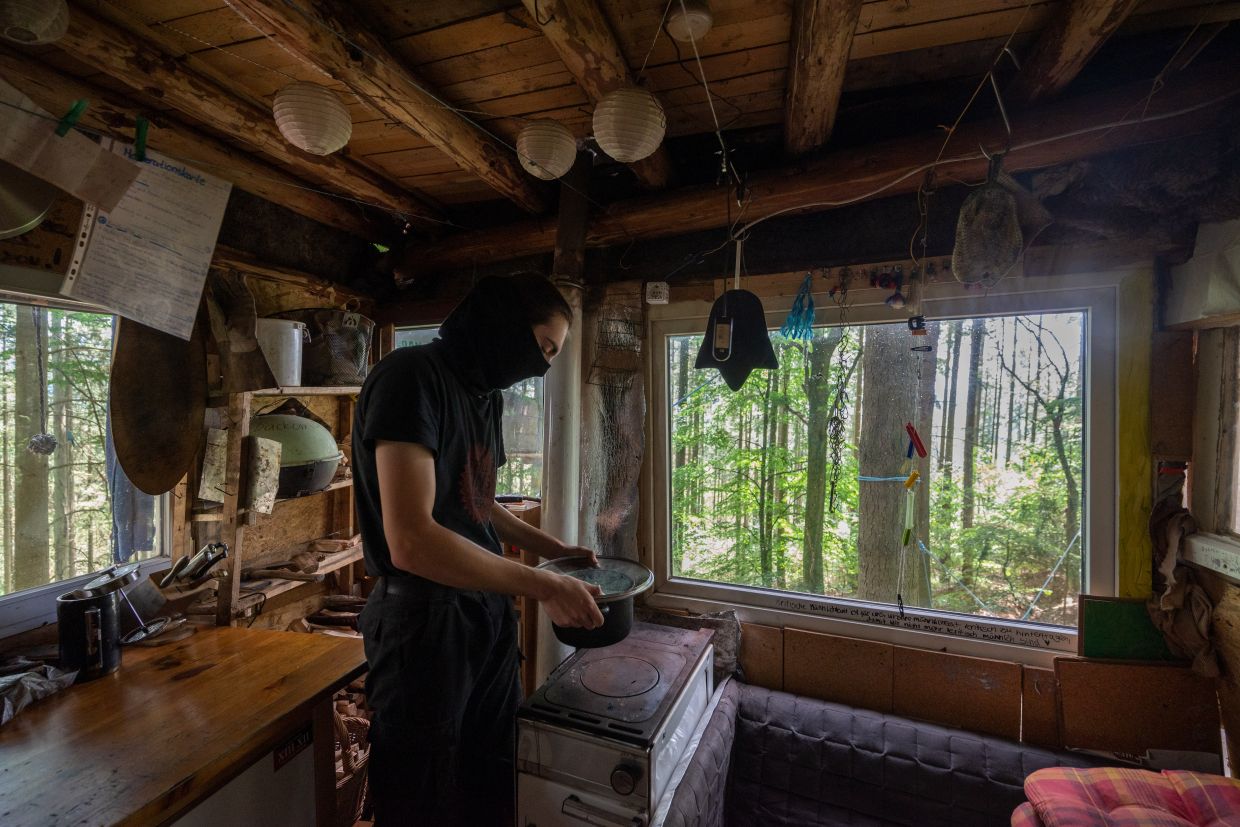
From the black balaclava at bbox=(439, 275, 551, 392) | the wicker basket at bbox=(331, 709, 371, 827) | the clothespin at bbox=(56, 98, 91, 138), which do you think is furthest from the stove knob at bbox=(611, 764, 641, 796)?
the clothespin at bbox=(56, 98, 91, 138)

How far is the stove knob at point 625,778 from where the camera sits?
1.26 meters

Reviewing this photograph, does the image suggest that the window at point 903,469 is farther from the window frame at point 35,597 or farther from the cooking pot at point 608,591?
the window frame at point 35,597

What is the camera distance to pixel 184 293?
1.79 m

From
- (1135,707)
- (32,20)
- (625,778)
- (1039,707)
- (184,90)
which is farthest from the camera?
(1039,707)

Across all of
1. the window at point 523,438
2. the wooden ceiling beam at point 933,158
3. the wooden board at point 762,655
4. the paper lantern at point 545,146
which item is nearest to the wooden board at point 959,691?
the wooden board at point 762,655

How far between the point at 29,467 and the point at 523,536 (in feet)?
5.26

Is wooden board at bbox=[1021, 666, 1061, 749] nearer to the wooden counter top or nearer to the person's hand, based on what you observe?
the person's hand

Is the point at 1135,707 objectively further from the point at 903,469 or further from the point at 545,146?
the point at 545,146

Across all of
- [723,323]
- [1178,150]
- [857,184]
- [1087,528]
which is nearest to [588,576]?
[723,323]

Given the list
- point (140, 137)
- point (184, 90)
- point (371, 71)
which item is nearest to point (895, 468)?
point (371, 71)

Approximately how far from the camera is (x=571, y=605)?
47.2 inches

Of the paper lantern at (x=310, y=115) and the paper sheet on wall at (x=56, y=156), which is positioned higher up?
the paper lantern at (x=310, y=115)

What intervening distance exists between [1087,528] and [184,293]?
322 centimetres

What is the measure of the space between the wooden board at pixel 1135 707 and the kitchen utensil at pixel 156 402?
311 cm
